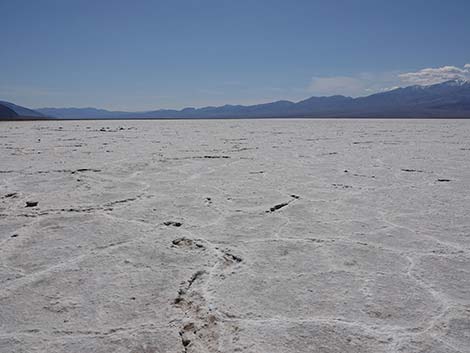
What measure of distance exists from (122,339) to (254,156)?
3868 millimetres

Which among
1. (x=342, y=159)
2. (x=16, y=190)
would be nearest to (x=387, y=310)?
(x=16, y=190)

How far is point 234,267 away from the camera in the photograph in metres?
1.36

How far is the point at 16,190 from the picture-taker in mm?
2582

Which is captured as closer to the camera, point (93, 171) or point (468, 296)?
point (468, 296)

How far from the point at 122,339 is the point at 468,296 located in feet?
3.48

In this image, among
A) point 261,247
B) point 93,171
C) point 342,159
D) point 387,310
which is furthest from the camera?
point 342,159

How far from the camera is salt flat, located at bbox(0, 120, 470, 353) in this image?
0.98 m

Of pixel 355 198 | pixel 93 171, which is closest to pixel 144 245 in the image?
pixel 355 198

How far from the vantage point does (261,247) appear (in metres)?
1.56

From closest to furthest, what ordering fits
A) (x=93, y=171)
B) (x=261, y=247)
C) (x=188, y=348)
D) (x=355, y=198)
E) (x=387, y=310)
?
(x=188, y=348)
(x=387, y=310)
(x=261, y=247)
(x=355, y=198)
(x=93, y=171)

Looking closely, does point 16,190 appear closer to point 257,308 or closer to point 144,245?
point 144,245

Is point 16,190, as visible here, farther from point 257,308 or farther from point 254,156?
point 254,156

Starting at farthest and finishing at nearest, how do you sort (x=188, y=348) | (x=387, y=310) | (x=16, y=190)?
(x=16, y=190), (x=387, y=310), (x=188, y=348)

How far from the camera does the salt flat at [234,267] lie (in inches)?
38.4
